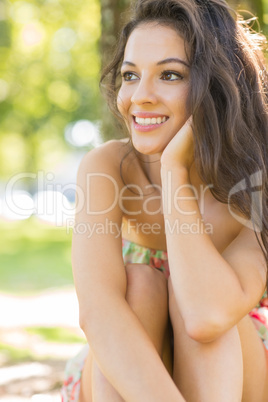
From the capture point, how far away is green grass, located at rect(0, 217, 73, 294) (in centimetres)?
927

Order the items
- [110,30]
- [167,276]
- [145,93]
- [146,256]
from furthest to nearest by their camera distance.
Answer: [110,30], [146,256], [167,276], [145,93]

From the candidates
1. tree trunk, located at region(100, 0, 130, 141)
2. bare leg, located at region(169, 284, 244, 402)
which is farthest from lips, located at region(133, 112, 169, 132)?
tree trunk, located at region(100, 0, 130, 141)

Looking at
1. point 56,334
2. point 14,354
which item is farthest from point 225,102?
point 56,334

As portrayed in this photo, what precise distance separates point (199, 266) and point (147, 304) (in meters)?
0.28

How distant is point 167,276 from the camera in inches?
102

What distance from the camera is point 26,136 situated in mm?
20188

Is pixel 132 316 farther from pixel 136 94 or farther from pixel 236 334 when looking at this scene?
pixel 136 94

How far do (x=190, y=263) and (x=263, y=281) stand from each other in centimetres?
31

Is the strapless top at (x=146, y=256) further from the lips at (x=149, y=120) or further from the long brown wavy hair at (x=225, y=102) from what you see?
the lips at (x=149, y=120)

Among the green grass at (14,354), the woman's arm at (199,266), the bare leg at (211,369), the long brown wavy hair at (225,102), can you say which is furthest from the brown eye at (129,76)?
the green grass at (14,354)

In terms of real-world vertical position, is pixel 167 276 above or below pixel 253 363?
above

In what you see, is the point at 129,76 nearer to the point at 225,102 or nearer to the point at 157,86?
the point at 157,86

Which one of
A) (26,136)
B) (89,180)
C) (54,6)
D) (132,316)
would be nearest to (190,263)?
(132,316)

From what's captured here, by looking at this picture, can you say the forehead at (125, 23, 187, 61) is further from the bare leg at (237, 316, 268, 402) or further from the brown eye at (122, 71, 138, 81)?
the bare leg at (237, 316, 268, 402)
